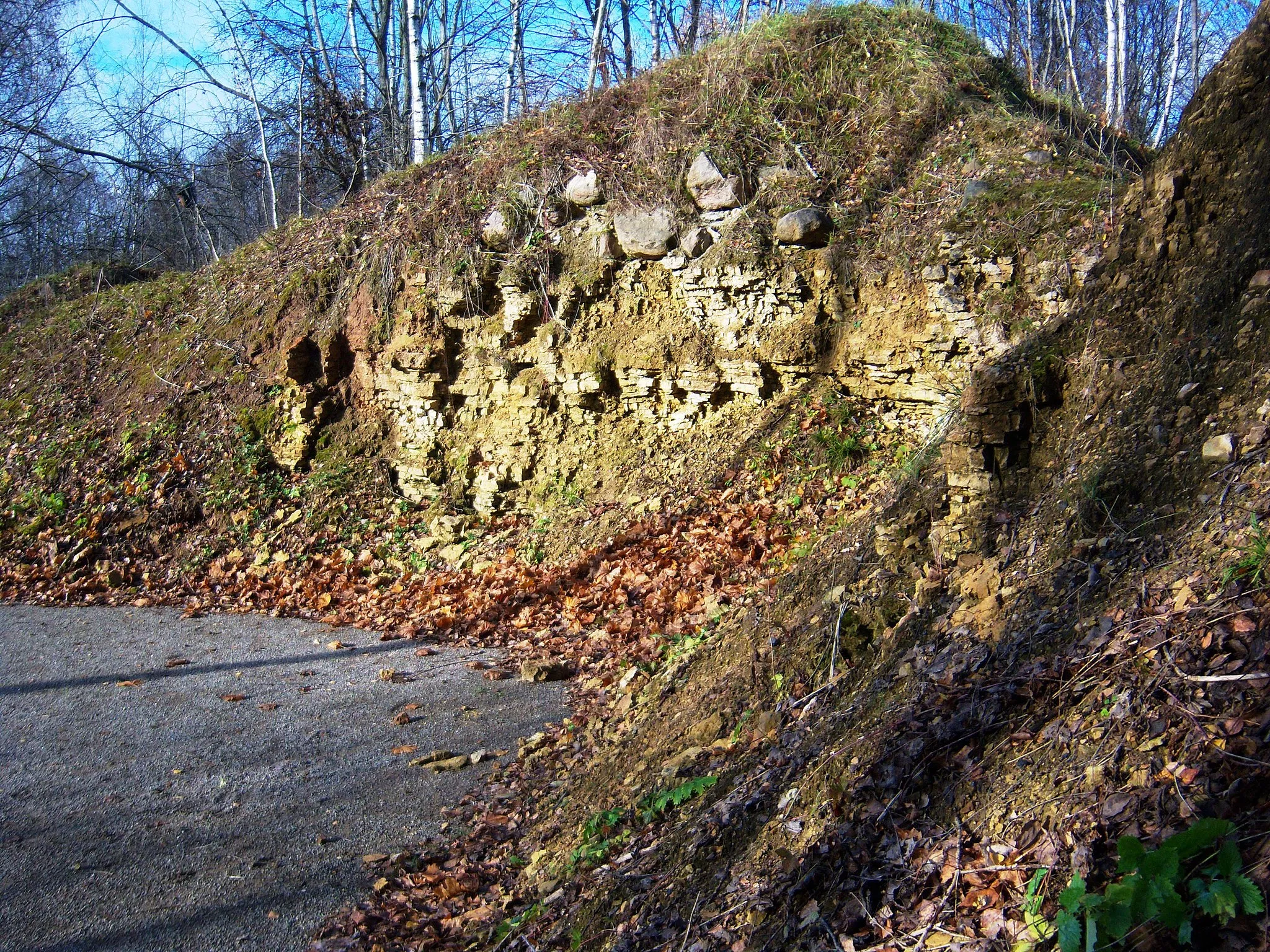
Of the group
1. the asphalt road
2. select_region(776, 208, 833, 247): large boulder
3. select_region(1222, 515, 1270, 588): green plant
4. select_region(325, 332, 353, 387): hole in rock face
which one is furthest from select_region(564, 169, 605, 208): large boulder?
select_region(1222, 515, 1270, 588): green plant

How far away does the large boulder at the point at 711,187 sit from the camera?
9844 millimetres

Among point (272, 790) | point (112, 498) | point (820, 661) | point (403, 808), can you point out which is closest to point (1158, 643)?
point (820, 661)

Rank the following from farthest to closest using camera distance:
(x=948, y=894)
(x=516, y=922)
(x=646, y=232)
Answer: (x=646, y=232) → (x=516, y=922) → (x=948, y=894)

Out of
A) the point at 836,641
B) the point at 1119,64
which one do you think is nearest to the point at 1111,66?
the point at 1119,64

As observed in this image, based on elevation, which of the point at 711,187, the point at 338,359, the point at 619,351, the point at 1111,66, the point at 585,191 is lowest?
the point at 619,351

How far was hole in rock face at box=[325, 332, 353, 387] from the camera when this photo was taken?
39.7ft

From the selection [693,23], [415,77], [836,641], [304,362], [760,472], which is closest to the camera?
[836,641]

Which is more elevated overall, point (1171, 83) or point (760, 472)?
point (1171, 83)

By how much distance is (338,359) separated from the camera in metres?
12.1

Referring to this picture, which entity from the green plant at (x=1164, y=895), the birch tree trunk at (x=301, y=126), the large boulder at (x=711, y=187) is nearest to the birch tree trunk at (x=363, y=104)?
the birch tree trunk at (x=301, y=126)

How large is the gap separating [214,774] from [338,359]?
7495 millimetres

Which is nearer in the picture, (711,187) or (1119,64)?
(711,187)

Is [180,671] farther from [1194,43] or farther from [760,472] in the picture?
[1194,43]

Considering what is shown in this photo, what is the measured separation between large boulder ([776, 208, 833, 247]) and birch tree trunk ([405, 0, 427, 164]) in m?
7.48
